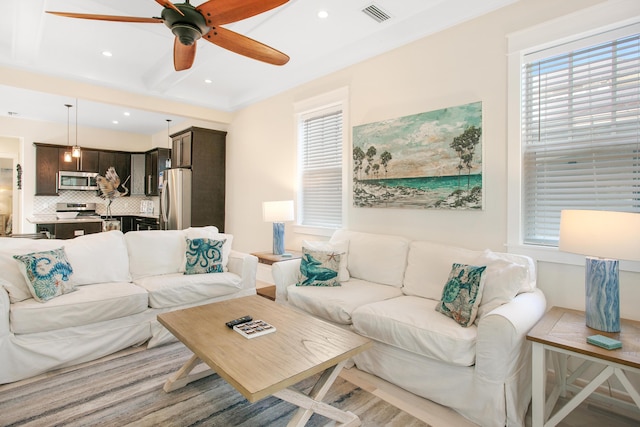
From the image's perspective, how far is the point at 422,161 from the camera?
3158 millimetres

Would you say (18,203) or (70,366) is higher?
(18,203)

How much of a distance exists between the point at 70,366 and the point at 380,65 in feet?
12.5

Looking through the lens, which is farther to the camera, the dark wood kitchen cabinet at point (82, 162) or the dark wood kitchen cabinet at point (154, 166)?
the dark wood kitchen cabinet at point (154, 166)

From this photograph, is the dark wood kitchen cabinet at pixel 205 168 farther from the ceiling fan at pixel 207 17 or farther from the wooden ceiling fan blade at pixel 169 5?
the wooden ceiling fan blade at pixel 169 5

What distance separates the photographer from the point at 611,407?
6.82ft

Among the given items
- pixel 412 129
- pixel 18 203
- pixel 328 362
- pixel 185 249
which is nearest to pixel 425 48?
pixel 412 129

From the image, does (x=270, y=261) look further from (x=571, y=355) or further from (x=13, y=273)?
(x=571, y=355)

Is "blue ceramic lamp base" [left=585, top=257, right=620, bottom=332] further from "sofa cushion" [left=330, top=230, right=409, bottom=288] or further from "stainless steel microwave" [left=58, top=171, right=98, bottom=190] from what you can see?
"stainless steel microwave" [left=58, top=171, right=98, bottom=190]

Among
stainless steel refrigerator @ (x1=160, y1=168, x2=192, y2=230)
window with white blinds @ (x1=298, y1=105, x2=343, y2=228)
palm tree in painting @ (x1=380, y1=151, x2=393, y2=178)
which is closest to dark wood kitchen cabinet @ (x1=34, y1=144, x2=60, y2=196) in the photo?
stainless steel refrigerator @ (x1=160, y1=168, x2=192, y2=230)

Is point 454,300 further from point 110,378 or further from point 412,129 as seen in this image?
point 110,378

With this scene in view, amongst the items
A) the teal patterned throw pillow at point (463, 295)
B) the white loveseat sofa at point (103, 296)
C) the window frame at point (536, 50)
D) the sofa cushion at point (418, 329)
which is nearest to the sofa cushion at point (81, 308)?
the white loveseat sofa at point (103, 296)

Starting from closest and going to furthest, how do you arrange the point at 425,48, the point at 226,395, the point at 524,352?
1. the point at 524,352
2. the point at 226,395
3. the point at 425,48

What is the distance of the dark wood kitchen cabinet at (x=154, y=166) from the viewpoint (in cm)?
730

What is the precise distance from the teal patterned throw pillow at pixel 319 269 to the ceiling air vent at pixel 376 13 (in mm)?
2176
